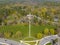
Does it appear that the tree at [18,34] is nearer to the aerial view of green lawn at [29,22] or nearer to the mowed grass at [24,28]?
the aerial view of green lawn at [29,22]

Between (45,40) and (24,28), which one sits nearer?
(45,40)

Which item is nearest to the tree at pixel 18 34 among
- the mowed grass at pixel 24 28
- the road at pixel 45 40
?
the mowed grass at pixel 24 28

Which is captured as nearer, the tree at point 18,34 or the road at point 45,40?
the road at point 45,40

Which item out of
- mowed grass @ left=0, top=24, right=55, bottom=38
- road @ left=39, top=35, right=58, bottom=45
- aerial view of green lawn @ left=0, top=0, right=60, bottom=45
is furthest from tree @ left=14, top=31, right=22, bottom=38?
road @ left=39, top=35, right=58, bottom=45

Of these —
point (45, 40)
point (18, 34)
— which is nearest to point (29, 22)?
point (18, 34)

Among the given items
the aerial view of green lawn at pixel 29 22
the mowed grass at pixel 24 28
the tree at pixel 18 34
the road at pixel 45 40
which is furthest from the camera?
the mowed grass at pixel 24 28

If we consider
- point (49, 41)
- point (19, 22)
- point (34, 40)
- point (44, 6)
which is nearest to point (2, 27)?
point (19, 22)

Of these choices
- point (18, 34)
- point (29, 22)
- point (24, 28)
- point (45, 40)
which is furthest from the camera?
point (29, 22)

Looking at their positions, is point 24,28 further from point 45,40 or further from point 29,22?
point 45,40

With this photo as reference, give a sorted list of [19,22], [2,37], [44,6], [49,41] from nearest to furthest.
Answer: [49,41]
[2,37]
[19,22]
[44,6]

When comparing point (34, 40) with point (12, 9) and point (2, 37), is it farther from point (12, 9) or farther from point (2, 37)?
point (12, 9)

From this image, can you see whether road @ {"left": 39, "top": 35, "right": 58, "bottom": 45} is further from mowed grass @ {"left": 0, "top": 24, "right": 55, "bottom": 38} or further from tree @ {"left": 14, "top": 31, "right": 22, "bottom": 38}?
tree @ {"left": 14, "top": 31, "right": 22, "bottom": 38}
